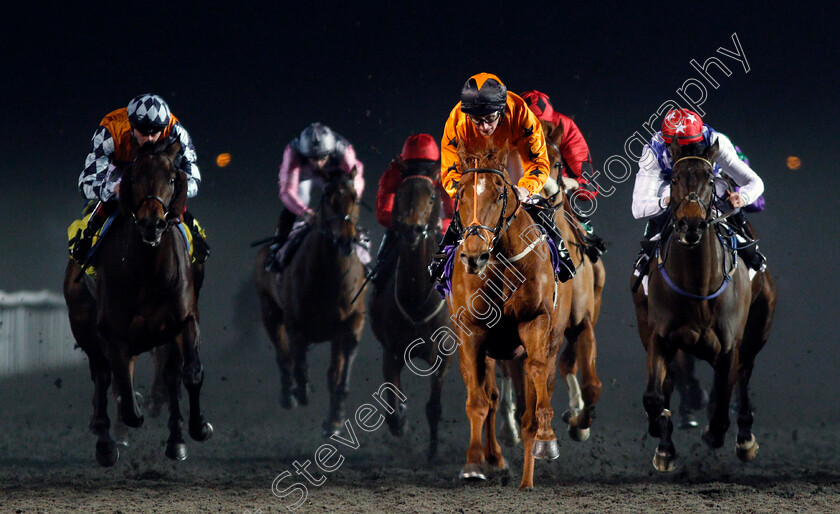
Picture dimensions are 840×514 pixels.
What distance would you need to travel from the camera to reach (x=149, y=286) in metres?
5.04

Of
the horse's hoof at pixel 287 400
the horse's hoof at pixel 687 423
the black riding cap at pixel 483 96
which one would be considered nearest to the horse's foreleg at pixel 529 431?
the black riding cap at pixel 483 96

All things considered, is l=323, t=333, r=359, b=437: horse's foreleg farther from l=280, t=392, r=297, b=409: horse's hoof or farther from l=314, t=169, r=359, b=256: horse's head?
l=314, t=169, r=359, b=256: horse's head

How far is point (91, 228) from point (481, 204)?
2.66 metres

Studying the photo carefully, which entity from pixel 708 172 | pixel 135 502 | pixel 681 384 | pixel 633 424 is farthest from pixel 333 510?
pixel 633 424

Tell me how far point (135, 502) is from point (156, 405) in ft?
6.92

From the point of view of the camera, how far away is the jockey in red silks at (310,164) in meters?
6.69

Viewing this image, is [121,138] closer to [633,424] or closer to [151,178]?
[151,178]

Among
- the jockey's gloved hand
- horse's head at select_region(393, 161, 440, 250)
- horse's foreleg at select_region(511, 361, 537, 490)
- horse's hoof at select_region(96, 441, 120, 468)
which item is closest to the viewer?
horse's foreleg at select_region(511, 361, 537, 490)

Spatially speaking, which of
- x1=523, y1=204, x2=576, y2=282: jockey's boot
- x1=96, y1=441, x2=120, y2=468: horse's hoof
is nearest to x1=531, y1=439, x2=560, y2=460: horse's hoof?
x1=523, y1=204, x2=576, y2=282: jockey's boot

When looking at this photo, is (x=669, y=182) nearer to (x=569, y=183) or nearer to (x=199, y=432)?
(x=569, y=183)

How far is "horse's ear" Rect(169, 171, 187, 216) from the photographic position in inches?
191

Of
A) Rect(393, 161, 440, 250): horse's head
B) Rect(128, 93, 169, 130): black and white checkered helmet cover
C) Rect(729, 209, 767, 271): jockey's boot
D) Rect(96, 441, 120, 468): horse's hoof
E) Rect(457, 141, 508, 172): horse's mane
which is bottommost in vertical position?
Rect(96, 441, 120, 468): horse's hoof

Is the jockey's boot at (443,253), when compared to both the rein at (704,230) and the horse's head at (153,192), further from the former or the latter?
the horse's head at (153,192)

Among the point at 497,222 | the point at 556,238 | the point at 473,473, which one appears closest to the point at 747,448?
the point at 556,238
